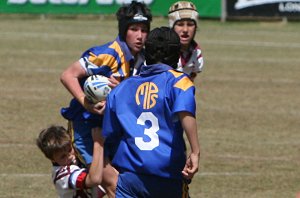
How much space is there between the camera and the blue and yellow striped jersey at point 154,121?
642 centimetres

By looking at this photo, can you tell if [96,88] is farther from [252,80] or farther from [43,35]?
[43,35]

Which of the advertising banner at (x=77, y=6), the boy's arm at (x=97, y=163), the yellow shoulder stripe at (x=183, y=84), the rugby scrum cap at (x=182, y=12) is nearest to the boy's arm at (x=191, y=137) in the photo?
the yellow shoulder stripe at (x=183, y=84)

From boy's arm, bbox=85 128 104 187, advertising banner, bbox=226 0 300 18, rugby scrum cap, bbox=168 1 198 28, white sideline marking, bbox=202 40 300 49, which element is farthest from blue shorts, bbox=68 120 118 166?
advertising banner, bbox=226 0 300 18

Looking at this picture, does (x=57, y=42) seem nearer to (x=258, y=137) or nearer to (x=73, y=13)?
(x=73, y=13)

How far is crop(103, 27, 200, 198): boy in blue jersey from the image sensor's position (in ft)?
21.1

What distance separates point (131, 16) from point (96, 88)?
829 millimetres

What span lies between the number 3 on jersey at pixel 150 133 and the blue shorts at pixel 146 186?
0.21m

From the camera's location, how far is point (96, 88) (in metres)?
7.24

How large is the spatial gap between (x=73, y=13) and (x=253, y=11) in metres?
5.45

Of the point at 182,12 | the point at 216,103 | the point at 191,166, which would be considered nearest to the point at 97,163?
the point at 191,166

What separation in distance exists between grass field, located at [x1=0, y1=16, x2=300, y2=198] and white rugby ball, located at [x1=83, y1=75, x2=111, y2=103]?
2.84 m

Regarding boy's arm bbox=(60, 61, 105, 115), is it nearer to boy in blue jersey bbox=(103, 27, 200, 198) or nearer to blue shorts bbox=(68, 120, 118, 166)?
blue shorts bbox=(68, 120, 118, 166)

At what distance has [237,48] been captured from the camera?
23688 mm

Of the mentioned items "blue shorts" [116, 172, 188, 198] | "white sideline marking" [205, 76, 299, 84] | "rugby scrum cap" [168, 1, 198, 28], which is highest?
"rugby scrum cap" [168, 1, 198, 28]
